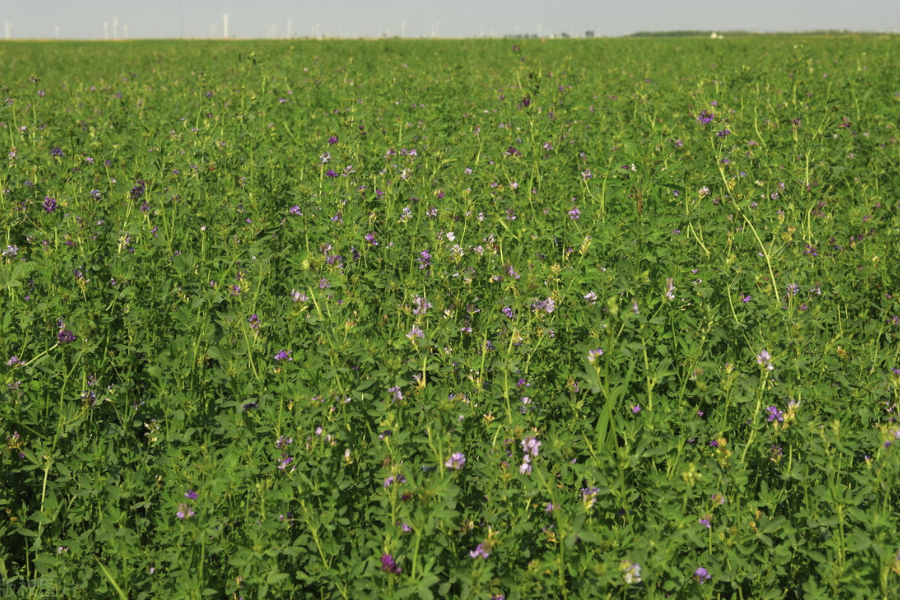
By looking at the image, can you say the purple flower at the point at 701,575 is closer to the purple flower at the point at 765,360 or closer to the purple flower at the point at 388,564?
the purple flower at the point at 765,360

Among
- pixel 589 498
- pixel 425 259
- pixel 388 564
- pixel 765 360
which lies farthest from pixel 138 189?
pixel 765 360

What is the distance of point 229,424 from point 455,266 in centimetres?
149

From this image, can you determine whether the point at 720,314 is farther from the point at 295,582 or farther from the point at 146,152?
the point at 146,152

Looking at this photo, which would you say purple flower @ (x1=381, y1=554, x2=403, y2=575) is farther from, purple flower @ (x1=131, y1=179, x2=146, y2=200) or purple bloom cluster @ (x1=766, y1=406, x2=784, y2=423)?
purple flower @ (x1=131, y1=179, x2=146, y2=200)

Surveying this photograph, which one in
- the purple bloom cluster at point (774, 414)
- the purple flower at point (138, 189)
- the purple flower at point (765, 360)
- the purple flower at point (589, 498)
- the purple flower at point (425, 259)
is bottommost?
the purple flower at point (589, 498)

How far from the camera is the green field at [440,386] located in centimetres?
213

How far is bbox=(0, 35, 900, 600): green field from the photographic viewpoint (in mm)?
2131

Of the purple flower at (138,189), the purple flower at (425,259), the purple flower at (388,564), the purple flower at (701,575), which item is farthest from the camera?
the purple flower at (138,189)

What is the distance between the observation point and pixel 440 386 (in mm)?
2670

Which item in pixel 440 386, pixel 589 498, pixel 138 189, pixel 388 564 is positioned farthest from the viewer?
pixel 138 189

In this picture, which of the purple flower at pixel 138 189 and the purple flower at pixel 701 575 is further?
the purple flower at pixel 138 189

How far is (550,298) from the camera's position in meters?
2.99

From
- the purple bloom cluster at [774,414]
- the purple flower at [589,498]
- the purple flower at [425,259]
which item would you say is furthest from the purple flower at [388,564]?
the purple flower at [425,259]

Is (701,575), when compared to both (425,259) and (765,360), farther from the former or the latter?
(425,259)
